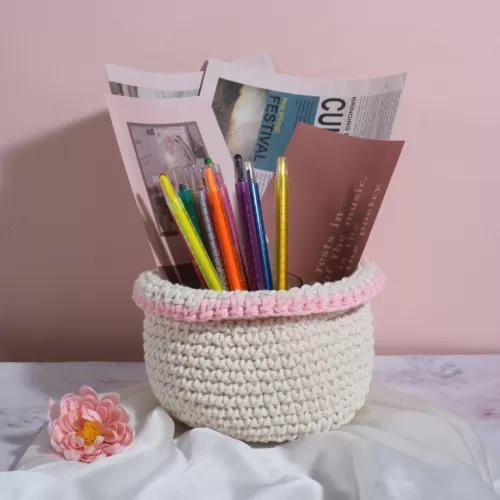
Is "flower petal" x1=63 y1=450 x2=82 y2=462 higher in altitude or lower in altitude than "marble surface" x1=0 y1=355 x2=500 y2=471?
higher

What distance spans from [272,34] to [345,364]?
14.0 inches

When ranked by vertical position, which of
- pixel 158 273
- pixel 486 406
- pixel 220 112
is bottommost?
pixel 486 406

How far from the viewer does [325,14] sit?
22.5 inches

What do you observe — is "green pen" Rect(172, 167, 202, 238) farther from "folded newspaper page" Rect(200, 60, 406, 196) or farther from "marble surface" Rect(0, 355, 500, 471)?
"marble surface" Rect(0, 355, 500, 471)

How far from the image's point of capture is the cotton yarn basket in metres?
0.37

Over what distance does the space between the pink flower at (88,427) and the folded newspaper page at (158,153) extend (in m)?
0.11

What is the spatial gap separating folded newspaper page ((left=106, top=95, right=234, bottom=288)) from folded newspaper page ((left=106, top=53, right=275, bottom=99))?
0.10 ft

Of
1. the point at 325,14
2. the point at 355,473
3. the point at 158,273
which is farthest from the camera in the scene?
the point at 325,14

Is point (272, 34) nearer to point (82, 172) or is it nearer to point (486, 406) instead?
point (82, 172)

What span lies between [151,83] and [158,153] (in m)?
0.08

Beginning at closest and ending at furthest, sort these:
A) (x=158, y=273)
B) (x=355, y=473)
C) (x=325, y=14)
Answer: (x=355, y=473), (x=158, y=273), (x=325, y=14)

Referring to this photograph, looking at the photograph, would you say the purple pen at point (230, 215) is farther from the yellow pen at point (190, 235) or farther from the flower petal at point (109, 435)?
the flower petal at point (109, 435)

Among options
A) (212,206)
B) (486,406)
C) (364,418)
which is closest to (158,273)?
(212,206)

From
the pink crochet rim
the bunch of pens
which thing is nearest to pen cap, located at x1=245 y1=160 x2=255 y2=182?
the bunch of pens
